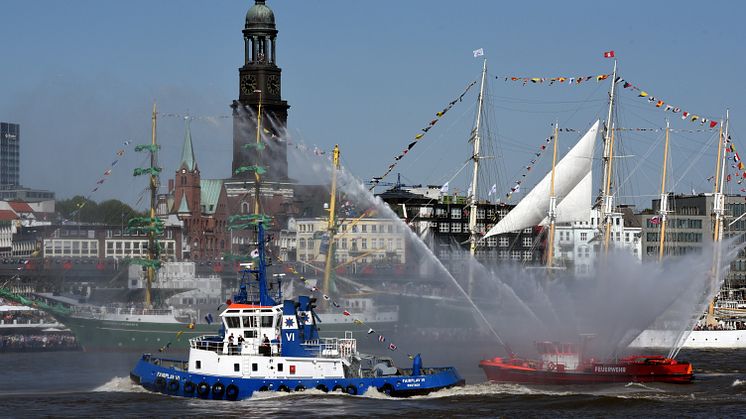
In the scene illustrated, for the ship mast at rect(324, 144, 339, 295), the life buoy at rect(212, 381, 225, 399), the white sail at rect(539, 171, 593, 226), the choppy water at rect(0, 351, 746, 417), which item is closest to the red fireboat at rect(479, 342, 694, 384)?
the choppy water at rect(0, 351, 746, 417)

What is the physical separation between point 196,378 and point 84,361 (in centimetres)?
4175

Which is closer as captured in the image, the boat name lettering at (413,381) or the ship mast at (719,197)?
the boat name lettering at (413,381)

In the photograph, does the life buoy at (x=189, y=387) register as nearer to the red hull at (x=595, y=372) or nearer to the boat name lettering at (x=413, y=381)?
the boat name lettering at (x=413, y=381)

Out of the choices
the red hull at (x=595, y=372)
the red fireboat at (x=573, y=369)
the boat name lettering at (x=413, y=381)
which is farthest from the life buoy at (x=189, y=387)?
the red fireboat at (x=573, y=369)

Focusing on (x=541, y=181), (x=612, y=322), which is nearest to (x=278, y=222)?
(x=541, y=181)

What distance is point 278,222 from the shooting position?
18200cm

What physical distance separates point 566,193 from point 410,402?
58.5 meters

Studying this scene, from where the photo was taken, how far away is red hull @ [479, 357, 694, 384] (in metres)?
94.0

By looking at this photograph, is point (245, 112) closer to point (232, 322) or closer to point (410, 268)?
point (410, 268)

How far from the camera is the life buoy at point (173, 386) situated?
8412 centimetres

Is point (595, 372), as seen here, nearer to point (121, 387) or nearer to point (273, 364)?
point (273, 364)

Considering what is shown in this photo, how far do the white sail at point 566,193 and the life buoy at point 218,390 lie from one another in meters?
58.3

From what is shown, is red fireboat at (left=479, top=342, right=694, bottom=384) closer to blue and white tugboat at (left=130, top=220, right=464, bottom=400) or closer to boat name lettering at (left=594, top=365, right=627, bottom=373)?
boat name lettering at (left=594, top=365, right=627, bottom=373)

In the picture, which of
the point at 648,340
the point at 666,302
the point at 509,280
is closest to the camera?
the point at 666,302
